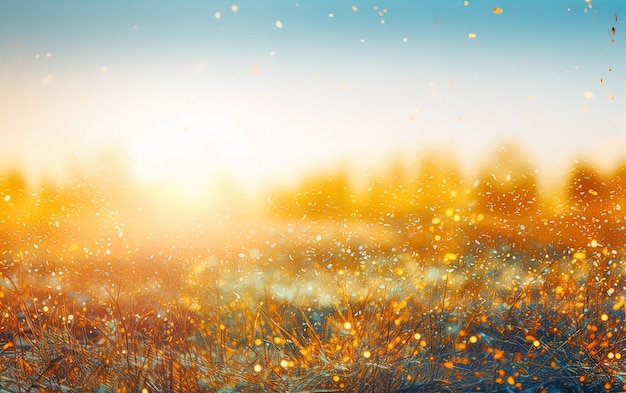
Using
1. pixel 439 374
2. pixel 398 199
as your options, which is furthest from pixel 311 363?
pixel 398 199

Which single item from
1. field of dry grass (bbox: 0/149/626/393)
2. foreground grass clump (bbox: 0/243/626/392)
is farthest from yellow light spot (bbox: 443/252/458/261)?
foreground grass clump (bbox: 0/243/626/392)

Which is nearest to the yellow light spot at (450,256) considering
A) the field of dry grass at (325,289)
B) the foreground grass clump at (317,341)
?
the field of dry grass at (325,289)

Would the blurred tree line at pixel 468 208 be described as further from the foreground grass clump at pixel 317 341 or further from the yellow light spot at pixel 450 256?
the foreground grass clump at pixel 317 341

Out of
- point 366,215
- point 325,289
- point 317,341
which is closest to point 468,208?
point 366,215

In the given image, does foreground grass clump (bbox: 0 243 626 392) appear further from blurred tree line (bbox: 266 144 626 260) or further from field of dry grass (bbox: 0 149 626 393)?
blurred tree line (bbox: 266 144 626 260)

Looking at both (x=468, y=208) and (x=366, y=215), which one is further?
(x=366, y=215)

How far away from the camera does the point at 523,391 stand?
3.02 metres

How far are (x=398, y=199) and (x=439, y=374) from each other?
289 cm

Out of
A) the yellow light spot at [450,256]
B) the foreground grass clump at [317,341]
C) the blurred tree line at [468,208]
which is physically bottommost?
the foreground grass clump at [317,341]

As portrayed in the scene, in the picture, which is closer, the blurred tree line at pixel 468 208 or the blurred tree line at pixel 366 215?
the blurred tree line at pixel 366 215

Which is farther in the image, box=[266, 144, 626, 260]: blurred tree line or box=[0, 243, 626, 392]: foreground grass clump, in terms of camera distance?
box=[266, 144, 626, 260]: blurred tree line

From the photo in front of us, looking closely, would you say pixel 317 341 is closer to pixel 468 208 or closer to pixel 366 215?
pixel 366 215

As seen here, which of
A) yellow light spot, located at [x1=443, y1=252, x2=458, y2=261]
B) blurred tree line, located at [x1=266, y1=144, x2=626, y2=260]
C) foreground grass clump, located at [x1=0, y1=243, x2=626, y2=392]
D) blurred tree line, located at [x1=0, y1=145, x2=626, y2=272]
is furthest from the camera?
blurred tree line, located at [x1=266, y1=144, x2=626, y2=260]

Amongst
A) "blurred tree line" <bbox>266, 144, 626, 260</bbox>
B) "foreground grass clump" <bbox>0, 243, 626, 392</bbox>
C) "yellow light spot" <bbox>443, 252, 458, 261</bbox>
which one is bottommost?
"foreground grass clump" <bbox>0, 243, 626, 392</bbox>
